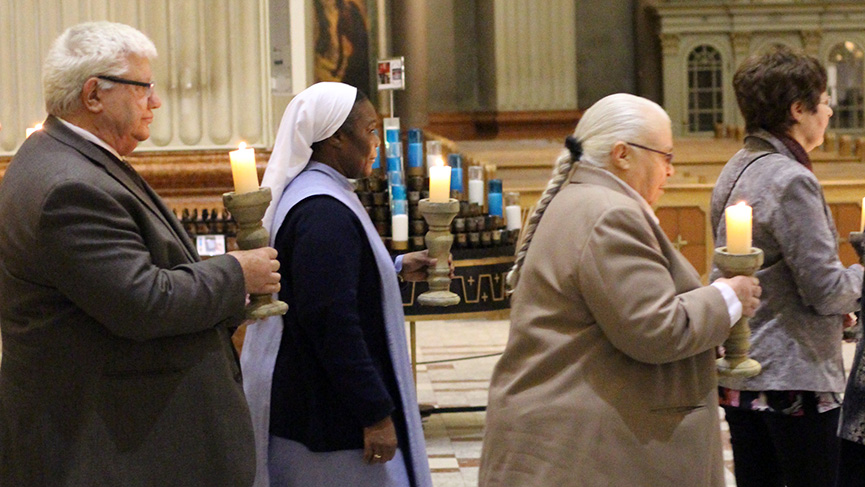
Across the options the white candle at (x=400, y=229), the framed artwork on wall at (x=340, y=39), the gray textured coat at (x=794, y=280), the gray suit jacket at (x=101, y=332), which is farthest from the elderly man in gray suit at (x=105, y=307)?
the framed artwork on wall at (x=340, y=39)

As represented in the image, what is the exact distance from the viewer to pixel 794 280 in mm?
2787

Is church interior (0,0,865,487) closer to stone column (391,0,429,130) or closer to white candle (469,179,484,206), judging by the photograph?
stone column (391,0,429,130)

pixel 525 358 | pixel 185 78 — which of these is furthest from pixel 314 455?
pixel 185 78

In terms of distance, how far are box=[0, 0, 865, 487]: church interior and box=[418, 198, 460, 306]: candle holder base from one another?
1.88 metres

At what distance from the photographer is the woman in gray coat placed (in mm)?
2729

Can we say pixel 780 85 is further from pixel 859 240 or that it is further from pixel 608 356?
pixel 608 356

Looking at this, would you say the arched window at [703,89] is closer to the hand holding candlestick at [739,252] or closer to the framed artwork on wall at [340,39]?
the framed artwork on wall at [340,39]

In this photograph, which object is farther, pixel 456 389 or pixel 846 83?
pixel 846 83

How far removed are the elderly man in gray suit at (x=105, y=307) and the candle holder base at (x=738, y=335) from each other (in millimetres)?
932

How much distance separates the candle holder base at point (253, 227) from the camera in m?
2.21

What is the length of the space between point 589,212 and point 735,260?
335mm

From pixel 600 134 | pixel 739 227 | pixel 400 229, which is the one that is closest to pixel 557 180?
pixel 600 134

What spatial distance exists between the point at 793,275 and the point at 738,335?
1.55 feet

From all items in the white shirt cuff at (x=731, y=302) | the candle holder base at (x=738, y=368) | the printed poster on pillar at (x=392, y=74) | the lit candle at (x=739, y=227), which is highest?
the printed poster on pillar at (x=392, y=74)
